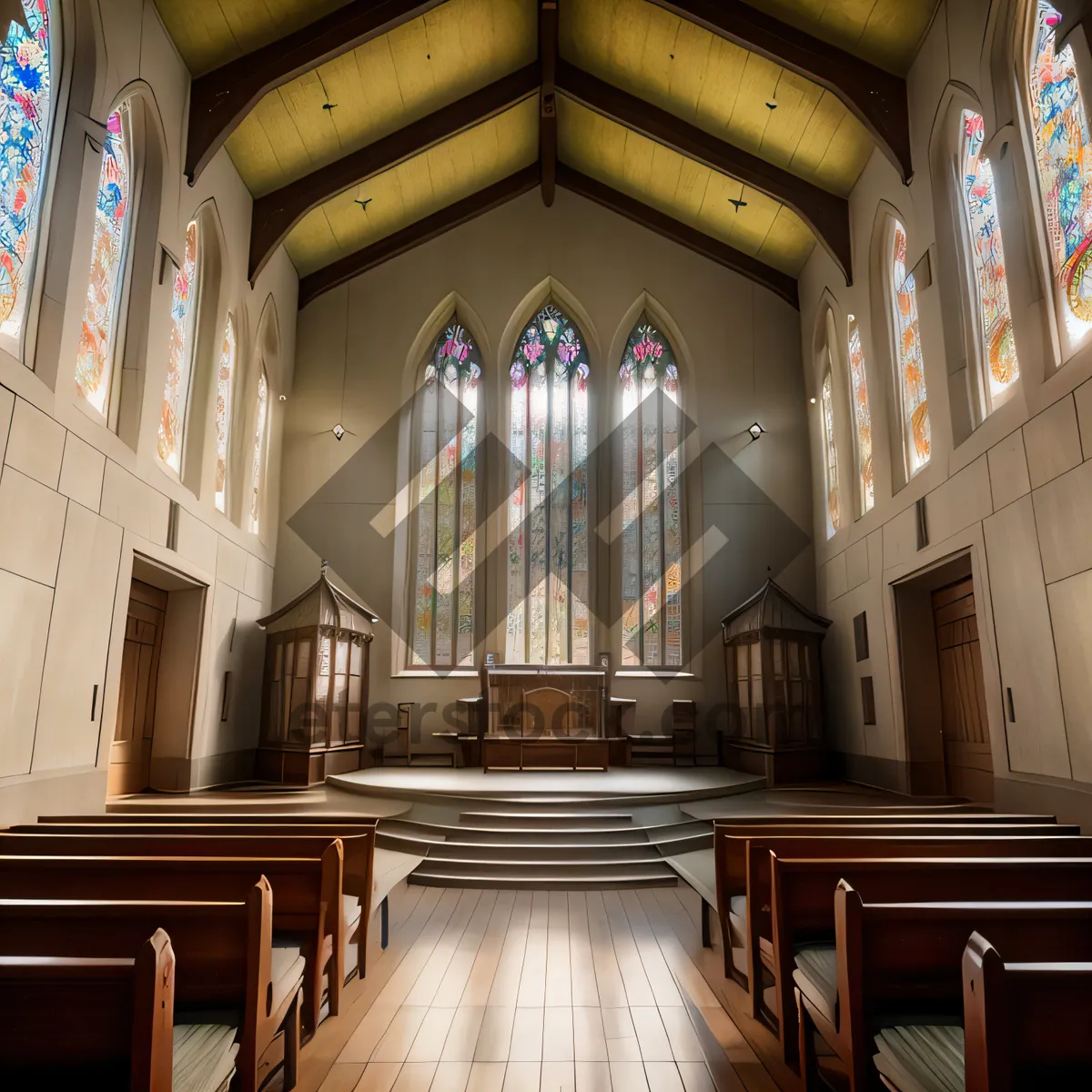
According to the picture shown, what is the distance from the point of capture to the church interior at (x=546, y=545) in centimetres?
269

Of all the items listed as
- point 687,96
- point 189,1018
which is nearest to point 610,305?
point 687,96

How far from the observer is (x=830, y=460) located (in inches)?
397

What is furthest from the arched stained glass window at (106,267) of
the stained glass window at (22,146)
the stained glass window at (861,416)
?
the stained glass window at (861,416)

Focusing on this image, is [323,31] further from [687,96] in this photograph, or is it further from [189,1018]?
[189,1018]

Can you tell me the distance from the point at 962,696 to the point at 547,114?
24.7 feet

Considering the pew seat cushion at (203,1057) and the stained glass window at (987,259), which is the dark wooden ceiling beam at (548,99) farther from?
the pew seat cushion at (203,1057)

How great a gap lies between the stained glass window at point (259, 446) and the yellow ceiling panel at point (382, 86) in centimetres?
219

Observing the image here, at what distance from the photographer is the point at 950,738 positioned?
24.0ft

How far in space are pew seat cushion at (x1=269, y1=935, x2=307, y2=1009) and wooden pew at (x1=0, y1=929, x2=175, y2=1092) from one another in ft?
3.22

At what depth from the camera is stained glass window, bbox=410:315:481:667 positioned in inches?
417

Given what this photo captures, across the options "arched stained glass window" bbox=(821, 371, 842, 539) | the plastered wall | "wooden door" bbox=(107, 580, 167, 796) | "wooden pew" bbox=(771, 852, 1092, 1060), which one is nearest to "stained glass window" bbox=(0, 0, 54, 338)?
"wooden door" bbox=(107, 580, 167, 796)

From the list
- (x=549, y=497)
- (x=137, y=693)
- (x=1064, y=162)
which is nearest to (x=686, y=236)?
(x=549, y=497)

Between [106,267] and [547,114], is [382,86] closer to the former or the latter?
[547,114]

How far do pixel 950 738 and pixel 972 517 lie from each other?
88.3 inches
